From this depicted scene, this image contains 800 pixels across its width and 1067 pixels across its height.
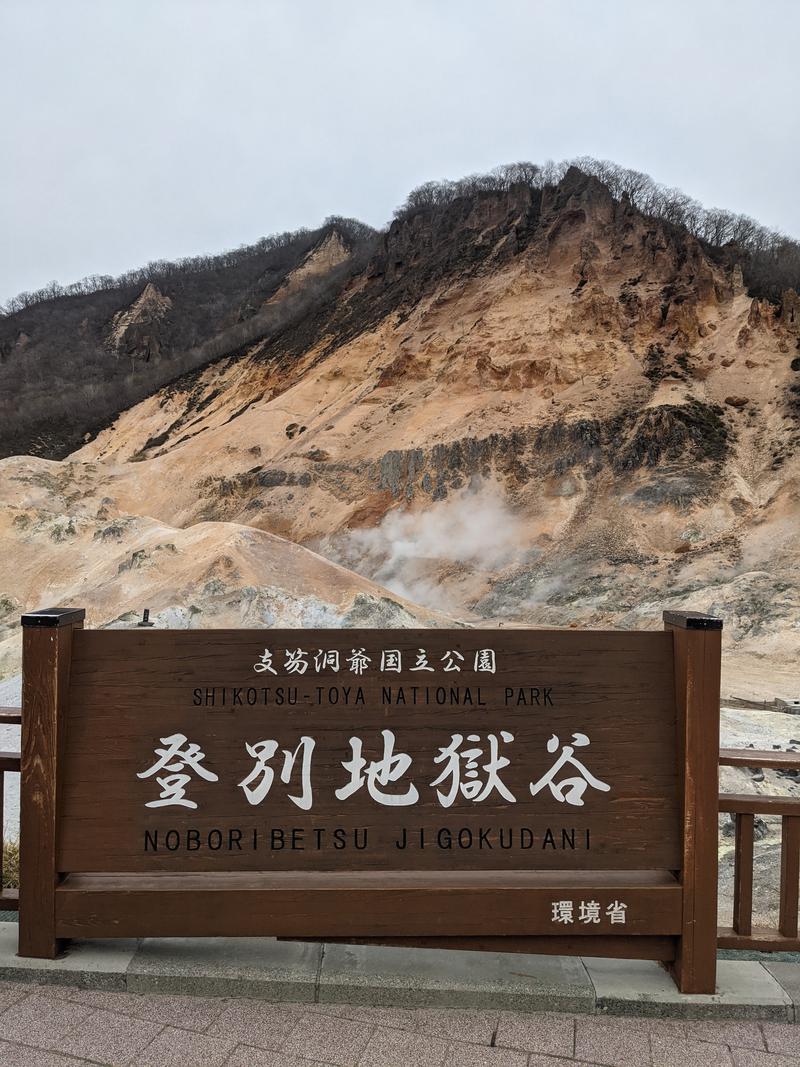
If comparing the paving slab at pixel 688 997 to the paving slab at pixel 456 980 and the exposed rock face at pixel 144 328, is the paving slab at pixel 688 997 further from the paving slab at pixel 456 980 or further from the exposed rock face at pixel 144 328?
the exposed rock face at pixel 144 328

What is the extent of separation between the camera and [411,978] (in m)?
2.70

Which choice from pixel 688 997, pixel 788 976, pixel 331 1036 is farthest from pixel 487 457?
pixel 331 1036

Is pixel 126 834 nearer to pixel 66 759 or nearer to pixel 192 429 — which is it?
pixel 66 759

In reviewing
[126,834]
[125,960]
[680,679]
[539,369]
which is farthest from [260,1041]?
[539,369]

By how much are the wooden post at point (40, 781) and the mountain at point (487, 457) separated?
9.24 meters

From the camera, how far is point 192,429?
3284 centimetres

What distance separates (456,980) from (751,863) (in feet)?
3.89

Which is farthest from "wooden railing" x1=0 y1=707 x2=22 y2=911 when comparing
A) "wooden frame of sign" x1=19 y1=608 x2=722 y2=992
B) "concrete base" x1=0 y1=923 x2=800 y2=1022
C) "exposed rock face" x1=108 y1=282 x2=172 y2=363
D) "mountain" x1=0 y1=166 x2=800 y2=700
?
"exposed rock face" x1=108 y1=282 x2=172 y2=363

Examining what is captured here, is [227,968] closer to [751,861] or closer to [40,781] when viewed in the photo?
[40,781]

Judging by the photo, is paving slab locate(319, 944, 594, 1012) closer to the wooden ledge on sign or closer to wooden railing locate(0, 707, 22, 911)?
the wooden ledge on sign

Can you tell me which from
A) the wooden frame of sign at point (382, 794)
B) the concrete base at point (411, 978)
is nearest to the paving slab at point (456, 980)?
the concrete base at point (411, 978)

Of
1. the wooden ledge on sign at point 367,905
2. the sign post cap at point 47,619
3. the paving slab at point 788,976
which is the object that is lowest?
the paving slab at point 788,976

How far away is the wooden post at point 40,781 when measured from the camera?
2.72 m

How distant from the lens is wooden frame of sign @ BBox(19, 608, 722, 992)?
2.69 m
